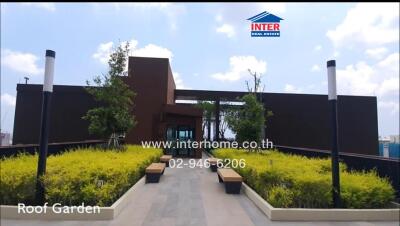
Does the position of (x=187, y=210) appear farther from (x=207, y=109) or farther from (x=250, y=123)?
(x=207, y=109)

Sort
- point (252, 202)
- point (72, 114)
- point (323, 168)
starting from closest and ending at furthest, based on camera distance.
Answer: point (252, 202) < point (323, 168) < point (72, 114)

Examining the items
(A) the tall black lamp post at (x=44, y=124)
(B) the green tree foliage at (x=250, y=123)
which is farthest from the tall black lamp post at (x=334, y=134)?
(B) the green tree foliage at (x=250, y=123)

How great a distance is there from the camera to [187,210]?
6633mm

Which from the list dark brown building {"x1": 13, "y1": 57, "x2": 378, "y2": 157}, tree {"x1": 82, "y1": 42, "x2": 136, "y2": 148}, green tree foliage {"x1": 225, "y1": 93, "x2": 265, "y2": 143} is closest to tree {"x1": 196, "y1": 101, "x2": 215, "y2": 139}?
dark brown building {"x1": 13, "y1": 57, "x2": 378, "y2": 157}

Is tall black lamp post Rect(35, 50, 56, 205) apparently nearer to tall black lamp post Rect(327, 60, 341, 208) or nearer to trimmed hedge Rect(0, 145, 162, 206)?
trimmed hedge Rect(0, 145, 162, 206)

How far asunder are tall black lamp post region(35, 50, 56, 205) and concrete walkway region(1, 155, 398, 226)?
0.73m

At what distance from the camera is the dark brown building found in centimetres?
2108

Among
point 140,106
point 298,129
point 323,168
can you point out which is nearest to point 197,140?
point 140,106

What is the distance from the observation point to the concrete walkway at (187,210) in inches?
223

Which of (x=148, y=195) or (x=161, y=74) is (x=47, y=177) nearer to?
(x=148, y=195)

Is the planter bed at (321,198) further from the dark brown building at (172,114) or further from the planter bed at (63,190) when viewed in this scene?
the dark brown building at (172,114)

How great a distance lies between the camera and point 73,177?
20.9 feet

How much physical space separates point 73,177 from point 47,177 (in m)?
0.47

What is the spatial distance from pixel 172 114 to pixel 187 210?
14695 mm
